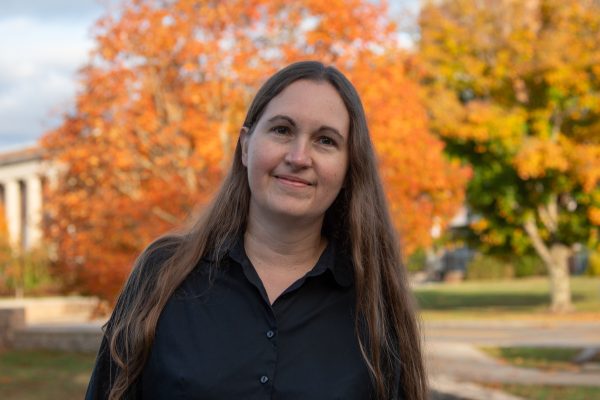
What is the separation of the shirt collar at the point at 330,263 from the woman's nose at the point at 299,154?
0.93ft

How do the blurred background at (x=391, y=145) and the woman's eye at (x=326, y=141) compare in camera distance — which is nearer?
the woman's eye at (x=326, y=141)

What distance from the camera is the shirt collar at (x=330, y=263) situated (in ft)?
8.77

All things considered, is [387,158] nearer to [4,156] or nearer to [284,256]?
[284,256]

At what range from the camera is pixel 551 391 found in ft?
36.3

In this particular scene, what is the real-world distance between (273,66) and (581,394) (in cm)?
560

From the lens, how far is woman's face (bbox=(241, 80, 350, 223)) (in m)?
2.62

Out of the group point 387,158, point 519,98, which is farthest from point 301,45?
point 519,98

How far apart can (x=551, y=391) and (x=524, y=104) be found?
16.8 meters

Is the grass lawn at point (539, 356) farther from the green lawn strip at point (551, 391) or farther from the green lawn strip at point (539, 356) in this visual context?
the green lawn strip at point (551, 391)

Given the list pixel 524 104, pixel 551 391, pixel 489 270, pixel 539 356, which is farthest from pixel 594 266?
pixel 551 391

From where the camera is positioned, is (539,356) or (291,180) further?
(539,356)

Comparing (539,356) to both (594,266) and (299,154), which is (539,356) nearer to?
(299,154)

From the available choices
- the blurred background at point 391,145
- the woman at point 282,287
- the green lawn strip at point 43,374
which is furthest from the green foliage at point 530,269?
the woman at point 282,287

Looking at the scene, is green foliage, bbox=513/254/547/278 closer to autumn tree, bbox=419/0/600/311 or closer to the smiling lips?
autumn tree, bbox=419/0/600/311
